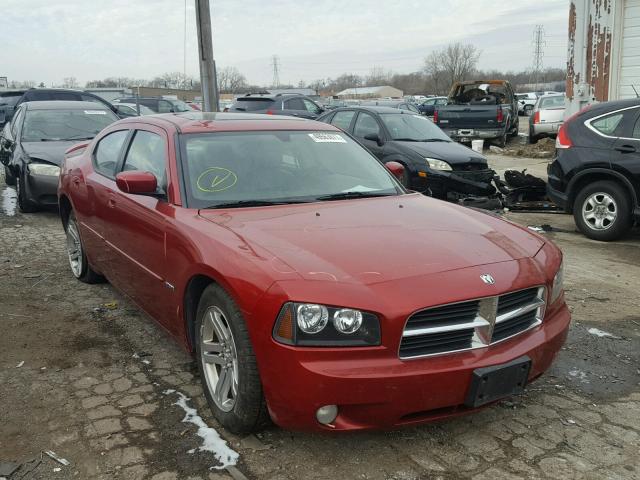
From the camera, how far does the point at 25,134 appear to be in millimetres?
9578

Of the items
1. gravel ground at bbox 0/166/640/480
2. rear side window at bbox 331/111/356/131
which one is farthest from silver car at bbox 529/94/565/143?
gravel ground at bbox 0/166/640/480

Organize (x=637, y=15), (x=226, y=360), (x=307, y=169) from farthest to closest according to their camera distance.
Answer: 1. (x=637, y=15)
2. (x=307, y=169)
3. (x=226, y=360)

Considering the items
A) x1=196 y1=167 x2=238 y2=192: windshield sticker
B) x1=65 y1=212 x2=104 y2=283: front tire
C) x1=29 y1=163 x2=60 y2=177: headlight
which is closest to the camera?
x1=196 y1=167 x2=238 y2=192: windshield sticker

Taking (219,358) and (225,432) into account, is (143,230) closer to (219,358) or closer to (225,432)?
A: (219,358)

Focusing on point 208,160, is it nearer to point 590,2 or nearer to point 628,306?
point 628,306

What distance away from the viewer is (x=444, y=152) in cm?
952

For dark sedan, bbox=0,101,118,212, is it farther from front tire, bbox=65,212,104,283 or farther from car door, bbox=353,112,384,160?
car door, bbox=353,112,384,160

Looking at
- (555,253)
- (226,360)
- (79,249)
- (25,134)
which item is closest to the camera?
(226,360)

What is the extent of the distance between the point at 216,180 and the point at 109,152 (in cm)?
171

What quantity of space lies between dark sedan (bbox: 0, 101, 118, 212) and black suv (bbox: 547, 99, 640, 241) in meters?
6.92

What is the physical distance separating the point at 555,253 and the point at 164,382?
2.41 m

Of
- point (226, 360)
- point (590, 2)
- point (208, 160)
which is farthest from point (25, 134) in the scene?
point (590, 2)

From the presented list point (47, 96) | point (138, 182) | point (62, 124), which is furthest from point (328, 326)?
point (47, 96)

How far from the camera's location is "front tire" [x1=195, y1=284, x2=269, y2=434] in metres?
2.80
